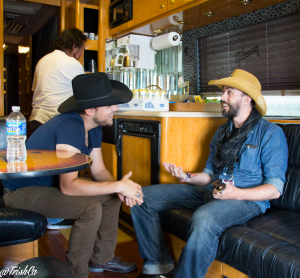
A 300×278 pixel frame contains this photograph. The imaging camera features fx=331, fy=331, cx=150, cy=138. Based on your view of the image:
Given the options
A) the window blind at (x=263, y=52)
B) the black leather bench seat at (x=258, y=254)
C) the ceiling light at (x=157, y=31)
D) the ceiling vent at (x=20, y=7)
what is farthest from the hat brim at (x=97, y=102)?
the ceiling vent at (x=20, y=7)

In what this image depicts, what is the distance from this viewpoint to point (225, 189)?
155 cm

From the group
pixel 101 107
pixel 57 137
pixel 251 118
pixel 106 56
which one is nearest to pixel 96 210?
pixel 57 137

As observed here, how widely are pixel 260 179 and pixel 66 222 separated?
5.64ft

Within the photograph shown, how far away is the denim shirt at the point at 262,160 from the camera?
171 centimetres

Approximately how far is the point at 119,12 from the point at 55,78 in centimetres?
139

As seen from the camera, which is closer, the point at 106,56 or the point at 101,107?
the point at 101,107

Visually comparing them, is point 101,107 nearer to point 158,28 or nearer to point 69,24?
point 158,28

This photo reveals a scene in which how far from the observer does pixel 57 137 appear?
1696 millimetres

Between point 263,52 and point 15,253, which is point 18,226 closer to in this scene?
point 15,253

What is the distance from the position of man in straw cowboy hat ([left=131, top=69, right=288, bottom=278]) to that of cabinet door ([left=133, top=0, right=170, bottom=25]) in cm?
135

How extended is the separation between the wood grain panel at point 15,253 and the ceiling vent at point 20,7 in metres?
4.06

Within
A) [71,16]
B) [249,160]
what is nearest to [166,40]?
[71,16]

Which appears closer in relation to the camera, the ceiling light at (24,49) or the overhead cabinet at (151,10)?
the overhead cabinet at (151,10)

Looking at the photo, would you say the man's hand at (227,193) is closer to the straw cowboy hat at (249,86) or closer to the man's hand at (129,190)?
the man's hand at (129,190)
